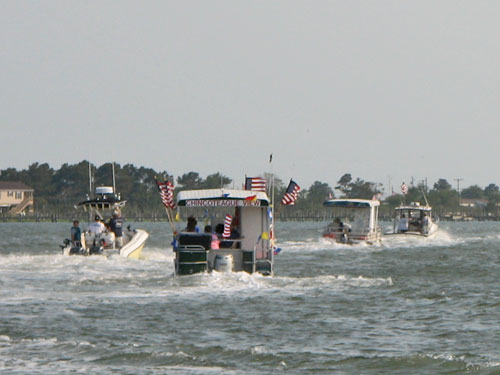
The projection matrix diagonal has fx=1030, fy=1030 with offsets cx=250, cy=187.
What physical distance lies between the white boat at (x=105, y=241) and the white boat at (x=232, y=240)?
726 cm

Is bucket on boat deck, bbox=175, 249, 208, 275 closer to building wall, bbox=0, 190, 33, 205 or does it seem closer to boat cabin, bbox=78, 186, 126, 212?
boat cabin, bbox=78, 186, 126, 212

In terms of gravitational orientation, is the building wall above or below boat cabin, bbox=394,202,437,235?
above

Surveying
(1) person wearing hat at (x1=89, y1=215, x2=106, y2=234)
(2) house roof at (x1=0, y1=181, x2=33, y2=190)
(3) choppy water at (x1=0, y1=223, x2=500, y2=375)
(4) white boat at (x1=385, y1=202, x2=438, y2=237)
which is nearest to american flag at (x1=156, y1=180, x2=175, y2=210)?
(3) choppy water at (x1=0, y1=223, x2=500, y2=375)

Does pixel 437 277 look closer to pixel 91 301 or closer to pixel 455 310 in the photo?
pixel 455 310

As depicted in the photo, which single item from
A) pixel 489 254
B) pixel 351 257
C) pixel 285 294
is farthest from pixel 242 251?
pixel 489 254

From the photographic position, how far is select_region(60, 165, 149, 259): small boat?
3528 centimetres

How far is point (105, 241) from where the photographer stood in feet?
118

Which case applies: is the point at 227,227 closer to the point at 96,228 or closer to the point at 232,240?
the point at 232,240

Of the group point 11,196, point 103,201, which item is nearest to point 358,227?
point 103,201

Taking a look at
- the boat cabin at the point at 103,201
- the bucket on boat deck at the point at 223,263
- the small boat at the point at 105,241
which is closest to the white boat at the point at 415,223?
the small boat at the point at 105,241

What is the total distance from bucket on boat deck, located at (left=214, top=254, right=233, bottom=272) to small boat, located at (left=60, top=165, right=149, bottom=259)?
8.33 metres

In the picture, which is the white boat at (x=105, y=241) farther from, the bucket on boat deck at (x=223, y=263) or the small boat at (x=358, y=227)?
the small boat at (x=358, y=227)

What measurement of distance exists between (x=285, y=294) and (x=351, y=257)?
1985 cm

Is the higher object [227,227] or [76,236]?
[227,227]
